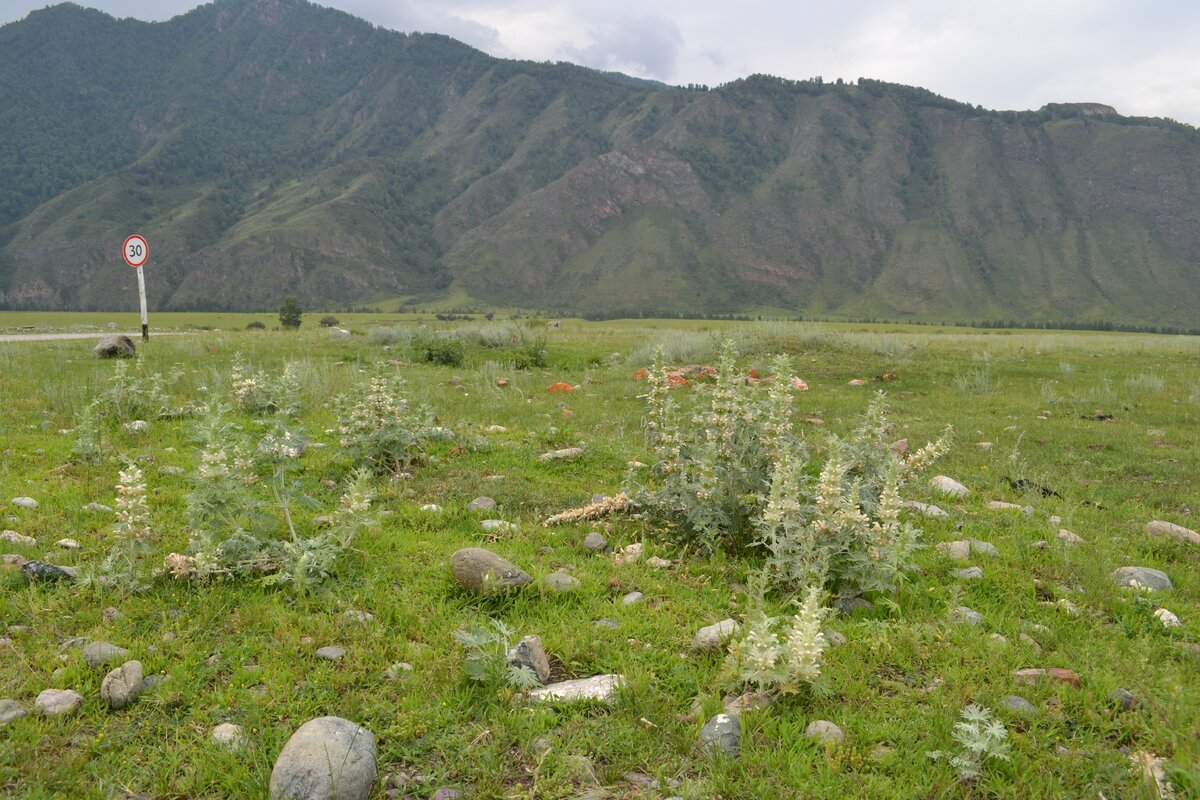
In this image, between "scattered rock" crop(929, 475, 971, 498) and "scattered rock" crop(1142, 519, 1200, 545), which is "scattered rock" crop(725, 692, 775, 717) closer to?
"scattered rock" crop(929, 475, 971, 498)

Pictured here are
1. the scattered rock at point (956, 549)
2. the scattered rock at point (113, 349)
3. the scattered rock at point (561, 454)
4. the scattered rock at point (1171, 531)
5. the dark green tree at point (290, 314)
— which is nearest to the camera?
the scattered rock at point (956, 549)

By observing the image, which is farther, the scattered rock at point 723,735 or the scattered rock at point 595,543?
the scattered rock at point 595,543

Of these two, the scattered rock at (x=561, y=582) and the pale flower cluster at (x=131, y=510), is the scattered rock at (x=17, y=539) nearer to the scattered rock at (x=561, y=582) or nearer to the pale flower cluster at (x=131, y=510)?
the pale flower cluster at (x=131, y=510)

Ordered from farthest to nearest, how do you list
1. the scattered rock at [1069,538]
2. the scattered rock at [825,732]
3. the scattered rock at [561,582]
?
the scattered rock at [1069,538]
the scattered rock at [561,582]
the scattered rock at [825,732]

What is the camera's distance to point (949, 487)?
7641 millimetres

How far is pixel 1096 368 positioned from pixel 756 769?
23.8 meters

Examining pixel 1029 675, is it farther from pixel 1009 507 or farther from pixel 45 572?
pixel 45 572

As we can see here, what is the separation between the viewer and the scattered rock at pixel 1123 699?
346cm

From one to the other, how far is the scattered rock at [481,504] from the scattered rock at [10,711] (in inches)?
143

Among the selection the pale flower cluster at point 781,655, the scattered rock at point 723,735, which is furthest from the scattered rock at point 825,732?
the scattered rock at point 723,735

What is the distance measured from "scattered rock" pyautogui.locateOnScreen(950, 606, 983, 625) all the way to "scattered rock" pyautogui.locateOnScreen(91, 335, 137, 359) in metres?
18.4

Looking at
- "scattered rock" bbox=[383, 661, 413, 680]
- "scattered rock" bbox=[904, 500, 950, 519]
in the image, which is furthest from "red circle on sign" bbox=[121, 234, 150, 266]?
"scattered rock" bbox=[904, 500, 950, 519]

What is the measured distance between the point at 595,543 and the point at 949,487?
4.57m

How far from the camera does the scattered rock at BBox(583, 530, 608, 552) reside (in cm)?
568
